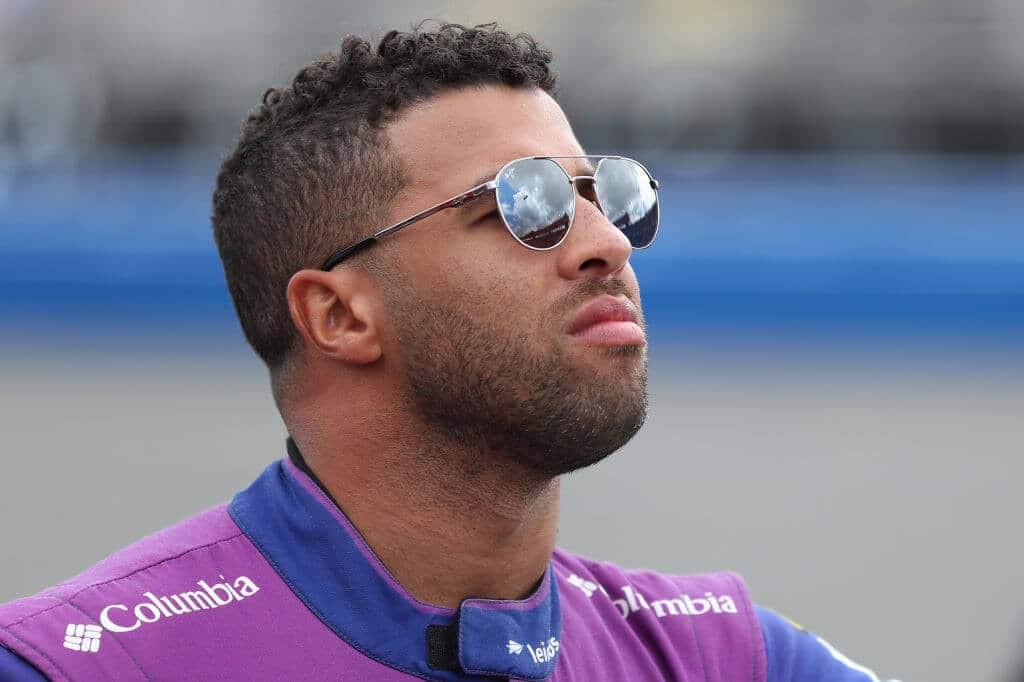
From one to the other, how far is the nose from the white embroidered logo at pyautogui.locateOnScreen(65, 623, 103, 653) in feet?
2.84

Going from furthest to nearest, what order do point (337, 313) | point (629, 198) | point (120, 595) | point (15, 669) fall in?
point (629, 198), point (337, 313), point (120, 595), point (15, 669)

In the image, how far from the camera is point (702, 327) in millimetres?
6410

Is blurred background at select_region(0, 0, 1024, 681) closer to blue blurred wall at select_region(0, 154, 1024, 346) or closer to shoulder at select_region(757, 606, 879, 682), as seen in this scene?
blue blurred wall at select_region(0, 154, 1024, 346)

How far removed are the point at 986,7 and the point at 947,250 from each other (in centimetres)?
170

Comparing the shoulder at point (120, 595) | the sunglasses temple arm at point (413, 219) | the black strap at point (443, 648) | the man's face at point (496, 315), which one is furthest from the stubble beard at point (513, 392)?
the shoulder at point (120, 595)

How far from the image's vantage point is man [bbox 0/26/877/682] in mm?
2047

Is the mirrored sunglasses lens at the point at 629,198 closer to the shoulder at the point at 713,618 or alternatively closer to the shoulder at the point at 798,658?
the shoulder at the point at 713,618

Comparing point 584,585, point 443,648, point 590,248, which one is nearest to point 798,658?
point 584,585

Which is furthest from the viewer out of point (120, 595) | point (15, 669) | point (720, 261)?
point (720, 261)

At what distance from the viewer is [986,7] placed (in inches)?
287

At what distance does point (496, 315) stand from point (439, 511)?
0.32 m

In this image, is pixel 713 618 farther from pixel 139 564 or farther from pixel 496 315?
pixel 139 564

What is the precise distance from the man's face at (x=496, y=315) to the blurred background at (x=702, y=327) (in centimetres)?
390

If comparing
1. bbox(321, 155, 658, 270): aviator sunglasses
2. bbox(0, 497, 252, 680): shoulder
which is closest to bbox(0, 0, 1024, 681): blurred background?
bbox(321, 155, 658, 270): aviator sunglasses
